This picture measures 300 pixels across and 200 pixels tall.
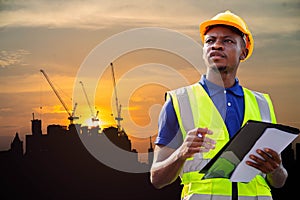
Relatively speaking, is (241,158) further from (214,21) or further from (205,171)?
(214,21)

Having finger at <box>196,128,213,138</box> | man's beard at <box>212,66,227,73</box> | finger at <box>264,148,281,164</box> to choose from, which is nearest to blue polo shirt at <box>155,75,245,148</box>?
man's beard at <box>212,66,227,73</box>

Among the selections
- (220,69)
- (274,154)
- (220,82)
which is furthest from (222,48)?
(274,154)

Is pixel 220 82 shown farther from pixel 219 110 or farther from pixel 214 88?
pixel 219 110

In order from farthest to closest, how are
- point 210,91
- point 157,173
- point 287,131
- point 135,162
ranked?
point 135,162 → point 210,91 → point 157,173 → point 287,131

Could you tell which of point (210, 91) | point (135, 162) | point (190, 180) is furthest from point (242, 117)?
point (135, 162)

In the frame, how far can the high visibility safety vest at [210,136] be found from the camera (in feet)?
18.7

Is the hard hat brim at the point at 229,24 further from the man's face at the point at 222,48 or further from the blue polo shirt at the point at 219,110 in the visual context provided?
the blue polo shirt at the point at 219,110

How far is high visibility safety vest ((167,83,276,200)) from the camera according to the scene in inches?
225

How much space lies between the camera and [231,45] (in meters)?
5.94

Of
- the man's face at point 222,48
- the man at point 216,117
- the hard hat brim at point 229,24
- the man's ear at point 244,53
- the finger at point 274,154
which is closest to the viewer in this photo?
the finger at point 274,154

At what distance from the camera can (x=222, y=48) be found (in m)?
5.86

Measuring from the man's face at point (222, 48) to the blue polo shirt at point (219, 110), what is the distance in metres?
0.21

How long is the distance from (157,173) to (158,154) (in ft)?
0.55

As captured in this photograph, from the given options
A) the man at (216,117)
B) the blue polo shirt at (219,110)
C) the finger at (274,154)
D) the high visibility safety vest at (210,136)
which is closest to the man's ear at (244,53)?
the man at (216,117)
